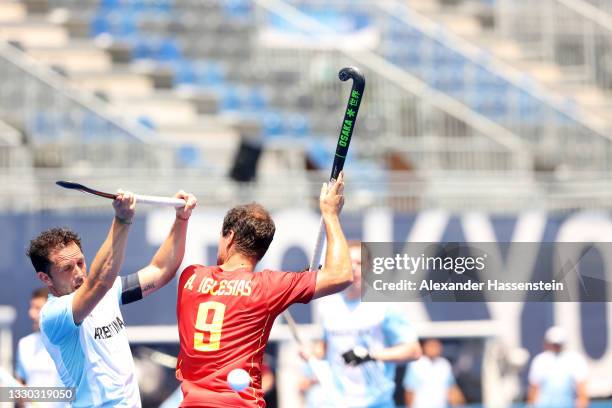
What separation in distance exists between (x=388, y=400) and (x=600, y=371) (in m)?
3.32

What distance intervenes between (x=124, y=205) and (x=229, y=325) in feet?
2.36

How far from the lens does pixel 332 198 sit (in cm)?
507

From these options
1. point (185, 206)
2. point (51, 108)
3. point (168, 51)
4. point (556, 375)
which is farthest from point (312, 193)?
point (168, 51)

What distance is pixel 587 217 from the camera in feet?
35.6

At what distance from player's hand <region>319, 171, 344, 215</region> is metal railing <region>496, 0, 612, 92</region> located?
16.9 metres

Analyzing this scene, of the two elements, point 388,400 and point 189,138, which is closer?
point 388,400

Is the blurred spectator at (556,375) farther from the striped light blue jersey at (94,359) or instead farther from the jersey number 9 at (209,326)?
the jersey number 9 at (209,326)

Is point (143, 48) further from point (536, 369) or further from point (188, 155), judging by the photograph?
point (536, 369)

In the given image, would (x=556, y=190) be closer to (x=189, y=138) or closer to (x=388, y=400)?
(x=388, y=400)

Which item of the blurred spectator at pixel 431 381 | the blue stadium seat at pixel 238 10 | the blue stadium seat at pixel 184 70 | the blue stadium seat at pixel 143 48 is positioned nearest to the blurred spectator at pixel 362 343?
the blurred spectator at pixel 431 381

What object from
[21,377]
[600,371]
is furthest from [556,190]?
[21,377]

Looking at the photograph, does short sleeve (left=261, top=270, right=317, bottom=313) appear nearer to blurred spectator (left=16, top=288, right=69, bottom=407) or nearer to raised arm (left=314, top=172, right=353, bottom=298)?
raised arm (left=314, top=172, right=353, bottom=298)

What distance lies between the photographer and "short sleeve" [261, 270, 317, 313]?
507 cm

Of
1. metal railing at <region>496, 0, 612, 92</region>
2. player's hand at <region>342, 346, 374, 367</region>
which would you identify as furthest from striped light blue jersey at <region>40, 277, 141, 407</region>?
metal railing at <region>496, 0, 612, 92</region>
